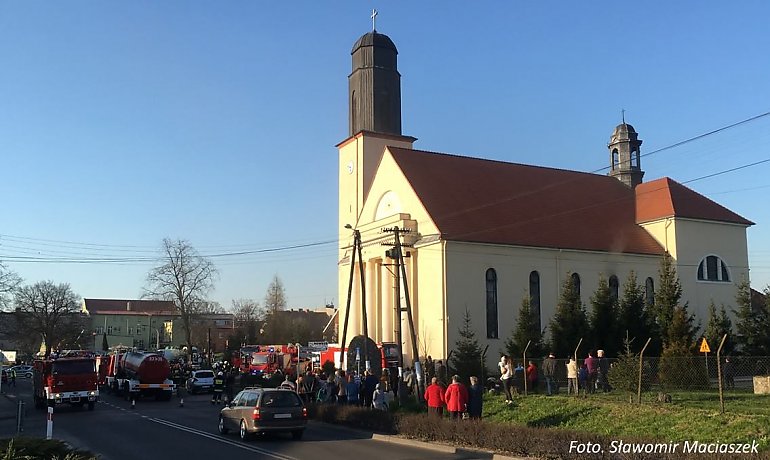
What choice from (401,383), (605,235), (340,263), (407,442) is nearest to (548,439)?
(407,442)

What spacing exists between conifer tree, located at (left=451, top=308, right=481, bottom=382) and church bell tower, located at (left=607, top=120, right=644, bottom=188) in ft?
73.2

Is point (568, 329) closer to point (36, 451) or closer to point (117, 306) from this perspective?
point (36, 451)

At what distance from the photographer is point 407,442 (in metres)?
18.7

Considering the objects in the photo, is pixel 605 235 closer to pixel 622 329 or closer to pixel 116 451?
pixel 622 329

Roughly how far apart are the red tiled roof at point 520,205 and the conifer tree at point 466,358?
580cm

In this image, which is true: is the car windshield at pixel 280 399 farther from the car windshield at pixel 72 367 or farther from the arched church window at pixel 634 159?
the arched church window at pixel 634 159

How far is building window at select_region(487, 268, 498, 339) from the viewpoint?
42406 mm

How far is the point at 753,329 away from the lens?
111ft

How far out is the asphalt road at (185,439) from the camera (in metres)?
16.5

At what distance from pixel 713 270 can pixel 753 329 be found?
629 inches

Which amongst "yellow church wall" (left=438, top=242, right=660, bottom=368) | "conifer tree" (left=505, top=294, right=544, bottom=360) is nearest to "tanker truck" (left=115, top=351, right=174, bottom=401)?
"yellow church wall" (left=438, top=242, right=660, bottom=368)

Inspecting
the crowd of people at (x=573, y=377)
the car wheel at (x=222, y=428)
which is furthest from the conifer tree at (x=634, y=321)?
the car wheel at (x=222, y=428)

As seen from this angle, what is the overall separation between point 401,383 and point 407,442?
7720 mm

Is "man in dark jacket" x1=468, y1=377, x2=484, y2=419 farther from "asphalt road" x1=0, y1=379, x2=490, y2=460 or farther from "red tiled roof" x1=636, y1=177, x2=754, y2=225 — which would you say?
"red tiled roof" x1=636, y1=177, x2=754, y2=225
